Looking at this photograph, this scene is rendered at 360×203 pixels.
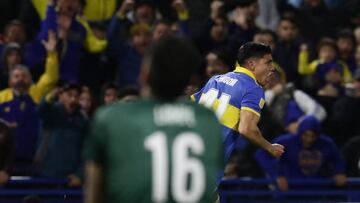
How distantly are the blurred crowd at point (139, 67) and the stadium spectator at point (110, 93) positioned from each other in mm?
14

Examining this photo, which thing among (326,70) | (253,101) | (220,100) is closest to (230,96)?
(220,100)

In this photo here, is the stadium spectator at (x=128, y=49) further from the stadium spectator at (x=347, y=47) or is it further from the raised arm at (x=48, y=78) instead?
the stadium spectator at (x=347, y=47)

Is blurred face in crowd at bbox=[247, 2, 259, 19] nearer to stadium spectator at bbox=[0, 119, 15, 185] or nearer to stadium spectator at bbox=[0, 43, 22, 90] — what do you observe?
stadium spectator at bbox=[0, 43, 22, 90]

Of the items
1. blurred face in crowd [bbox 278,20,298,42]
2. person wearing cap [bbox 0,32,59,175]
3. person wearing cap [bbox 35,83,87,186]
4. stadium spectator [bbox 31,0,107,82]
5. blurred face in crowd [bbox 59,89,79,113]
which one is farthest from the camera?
blurred face in crowd [bbox 278,20,298,42]

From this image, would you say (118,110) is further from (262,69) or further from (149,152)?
(262,69)

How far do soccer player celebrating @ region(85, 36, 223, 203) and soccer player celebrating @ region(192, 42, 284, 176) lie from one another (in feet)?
12.2

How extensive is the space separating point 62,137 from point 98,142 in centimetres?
768

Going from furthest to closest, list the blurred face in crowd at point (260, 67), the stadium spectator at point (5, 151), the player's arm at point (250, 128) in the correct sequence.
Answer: the stadium spectator at point (5, 151)
the blurred face in crowd at point (260, 67)
the player's arm at point (250, 128)

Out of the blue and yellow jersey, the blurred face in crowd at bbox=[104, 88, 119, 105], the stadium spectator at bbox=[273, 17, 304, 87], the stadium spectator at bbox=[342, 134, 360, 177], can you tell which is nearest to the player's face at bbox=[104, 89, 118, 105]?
the blurred face in crowd at bbox=[104, 88, 119, 105]

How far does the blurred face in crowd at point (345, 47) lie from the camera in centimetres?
1440

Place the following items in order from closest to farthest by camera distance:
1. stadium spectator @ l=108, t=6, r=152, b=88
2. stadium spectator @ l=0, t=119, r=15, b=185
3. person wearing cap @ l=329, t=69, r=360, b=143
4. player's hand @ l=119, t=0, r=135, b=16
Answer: stadium spectator @ l=0, t=119, r=15, b=185 < person wearing cap @ l=329, t=69, r=360, b=143 < stadium spectator @ l=108, t=6, r=152, b=88 < player's hand @ l=119, t=0, r=135, b=16

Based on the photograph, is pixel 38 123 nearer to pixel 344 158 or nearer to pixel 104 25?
pixel 104 25

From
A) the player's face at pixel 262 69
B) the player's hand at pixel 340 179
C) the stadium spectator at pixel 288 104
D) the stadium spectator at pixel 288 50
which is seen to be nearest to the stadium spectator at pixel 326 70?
the stadium spectator at pixel 288 50

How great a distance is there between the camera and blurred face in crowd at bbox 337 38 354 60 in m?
14.4
